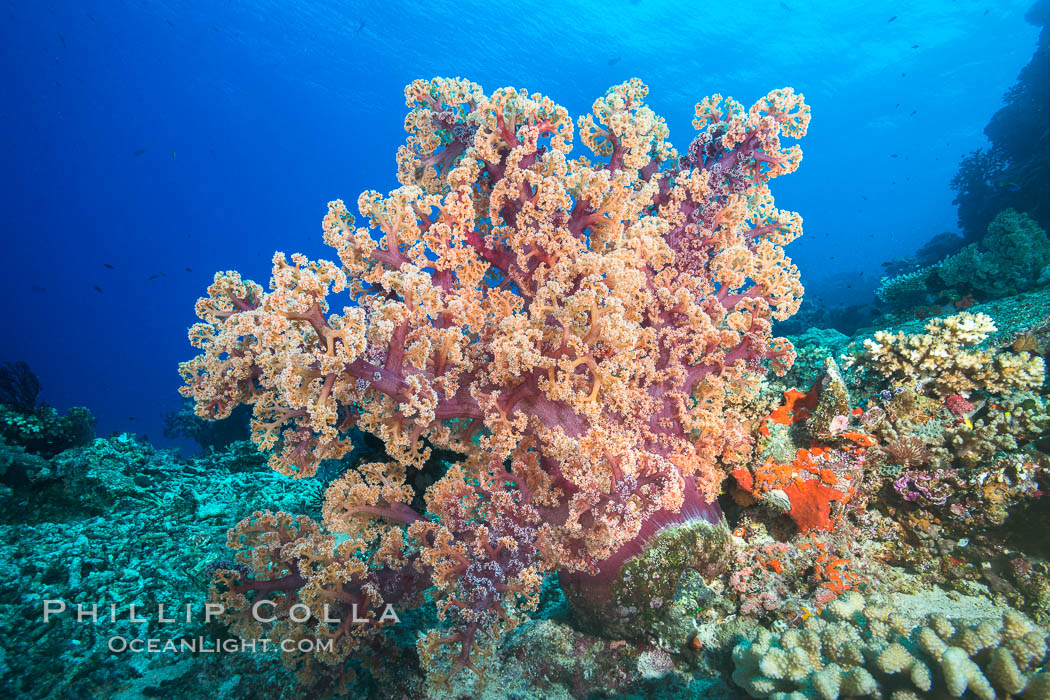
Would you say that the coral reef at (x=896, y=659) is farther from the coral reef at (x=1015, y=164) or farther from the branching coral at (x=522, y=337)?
the coral reef at (x=1015, y=164)

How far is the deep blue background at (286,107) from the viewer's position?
5231 cm

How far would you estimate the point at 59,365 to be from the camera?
8694 cm

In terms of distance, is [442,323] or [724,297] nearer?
[442,323]

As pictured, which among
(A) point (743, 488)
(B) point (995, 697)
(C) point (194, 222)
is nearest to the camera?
(B) point (995, 697)

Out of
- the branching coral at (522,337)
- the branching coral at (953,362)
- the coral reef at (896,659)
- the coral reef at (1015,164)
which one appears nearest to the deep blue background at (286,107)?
the coral reef at (1015,164)

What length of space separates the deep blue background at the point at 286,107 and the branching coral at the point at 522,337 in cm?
4376

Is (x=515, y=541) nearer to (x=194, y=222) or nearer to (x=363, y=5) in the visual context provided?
(x=363, y=5)

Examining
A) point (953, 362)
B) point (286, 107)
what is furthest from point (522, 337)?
point (286, 107)

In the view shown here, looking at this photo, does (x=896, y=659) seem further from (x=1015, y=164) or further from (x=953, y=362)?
(x=1015, y=164)

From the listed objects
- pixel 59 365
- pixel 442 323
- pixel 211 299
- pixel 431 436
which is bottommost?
pixel 431 436

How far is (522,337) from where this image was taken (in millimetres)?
Answer: 2939

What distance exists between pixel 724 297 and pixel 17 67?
103 metres

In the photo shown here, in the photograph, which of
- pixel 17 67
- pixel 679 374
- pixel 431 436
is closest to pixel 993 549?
pixel 679 374

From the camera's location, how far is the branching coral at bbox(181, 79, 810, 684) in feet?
9.65
